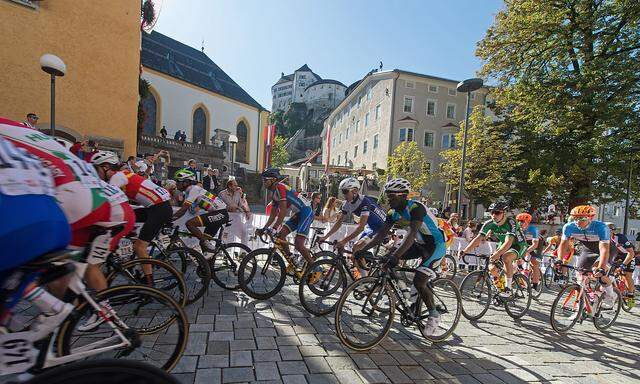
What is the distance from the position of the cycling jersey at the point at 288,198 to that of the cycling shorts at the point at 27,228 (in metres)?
4.10

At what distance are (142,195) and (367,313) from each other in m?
3.16

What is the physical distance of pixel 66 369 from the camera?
131 cm

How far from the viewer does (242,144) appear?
4000 centimetres

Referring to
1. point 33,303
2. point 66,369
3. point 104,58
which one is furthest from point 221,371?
point 104,58

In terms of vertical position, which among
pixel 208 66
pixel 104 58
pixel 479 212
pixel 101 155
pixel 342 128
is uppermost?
pixel 208 66

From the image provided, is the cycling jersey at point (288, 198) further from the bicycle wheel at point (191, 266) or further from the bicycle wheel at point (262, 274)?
the bicycle wheel at point (191, 266)

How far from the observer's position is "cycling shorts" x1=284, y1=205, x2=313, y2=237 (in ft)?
19.0

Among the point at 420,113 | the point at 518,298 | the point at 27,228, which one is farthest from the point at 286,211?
the point at 420,113

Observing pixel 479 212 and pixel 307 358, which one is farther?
pixel 479 212

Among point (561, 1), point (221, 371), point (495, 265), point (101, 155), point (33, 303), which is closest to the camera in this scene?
point (33, 303)

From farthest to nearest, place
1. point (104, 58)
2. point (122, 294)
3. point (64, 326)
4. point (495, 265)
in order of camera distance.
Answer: point (104, 58) < point (495, 265) < point (122, 294) < point (64, 326)

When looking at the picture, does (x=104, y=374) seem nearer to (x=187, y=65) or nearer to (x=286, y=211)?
(x=286, y=211)

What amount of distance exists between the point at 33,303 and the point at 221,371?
1.83 meters

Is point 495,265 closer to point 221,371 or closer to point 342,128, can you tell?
point 221,371
